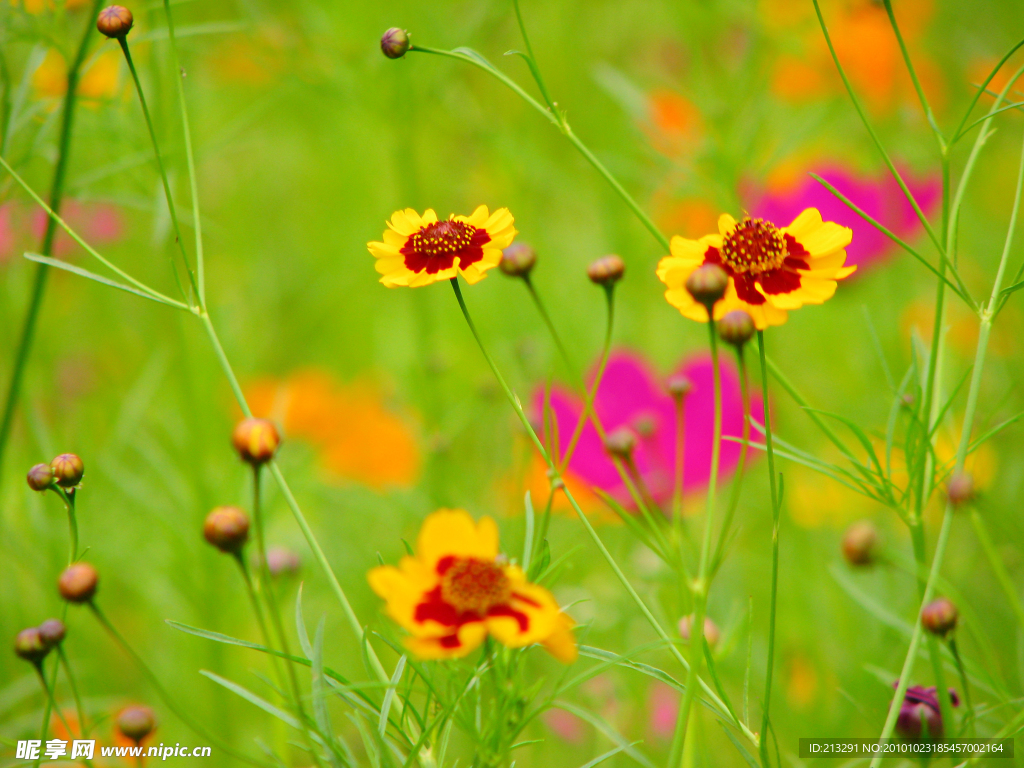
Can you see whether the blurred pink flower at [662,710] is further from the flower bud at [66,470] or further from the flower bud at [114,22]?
the flower bud at [114,22]

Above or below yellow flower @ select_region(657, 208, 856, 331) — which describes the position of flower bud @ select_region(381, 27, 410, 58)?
above

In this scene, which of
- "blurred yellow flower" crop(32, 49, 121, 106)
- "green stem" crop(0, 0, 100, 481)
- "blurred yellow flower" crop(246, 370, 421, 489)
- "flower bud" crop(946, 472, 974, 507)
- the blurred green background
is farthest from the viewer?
"blurred yellow flower" crop(246, 370, 421, 489)

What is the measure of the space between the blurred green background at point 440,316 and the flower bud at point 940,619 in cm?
10

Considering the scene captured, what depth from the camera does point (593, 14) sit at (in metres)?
1.53

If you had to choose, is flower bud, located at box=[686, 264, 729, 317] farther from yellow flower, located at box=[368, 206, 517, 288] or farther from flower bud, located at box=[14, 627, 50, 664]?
flower bud, located at box=[14, 627, 50, 664]

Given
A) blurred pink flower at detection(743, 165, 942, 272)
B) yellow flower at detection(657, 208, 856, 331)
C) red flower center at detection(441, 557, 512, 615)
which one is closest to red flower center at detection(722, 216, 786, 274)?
yellow flower at detection(657, 208, 856, 331)

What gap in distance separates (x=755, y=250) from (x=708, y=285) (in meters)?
0.08

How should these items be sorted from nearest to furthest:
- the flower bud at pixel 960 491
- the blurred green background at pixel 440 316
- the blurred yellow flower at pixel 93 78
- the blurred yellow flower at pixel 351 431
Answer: the flower bud at pixel 960 491, the blurred green background at pixel 440 316, the blurred yellow flower at pixel 93 78, the blurred yellow flower at pixel 351 431

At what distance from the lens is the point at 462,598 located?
326mm

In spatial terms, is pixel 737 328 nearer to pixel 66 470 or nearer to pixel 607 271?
pixel 607 271

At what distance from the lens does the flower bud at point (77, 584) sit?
34 cm

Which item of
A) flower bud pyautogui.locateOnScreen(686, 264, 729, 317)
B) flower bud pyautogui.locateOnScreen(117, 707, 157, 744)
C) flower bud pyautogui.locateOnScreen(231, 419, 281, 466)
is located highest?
flower bud pyautogui.locateOnScreen(686, 264, 729, 317)

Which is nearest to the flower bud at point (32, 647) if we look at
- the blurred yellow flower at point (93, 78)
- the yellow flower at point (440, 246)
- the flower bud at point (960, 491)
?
the yellow flower at point (440, 246)

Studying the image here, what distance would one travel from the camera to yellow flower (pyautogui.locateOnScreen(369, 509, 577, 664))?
30 cm
